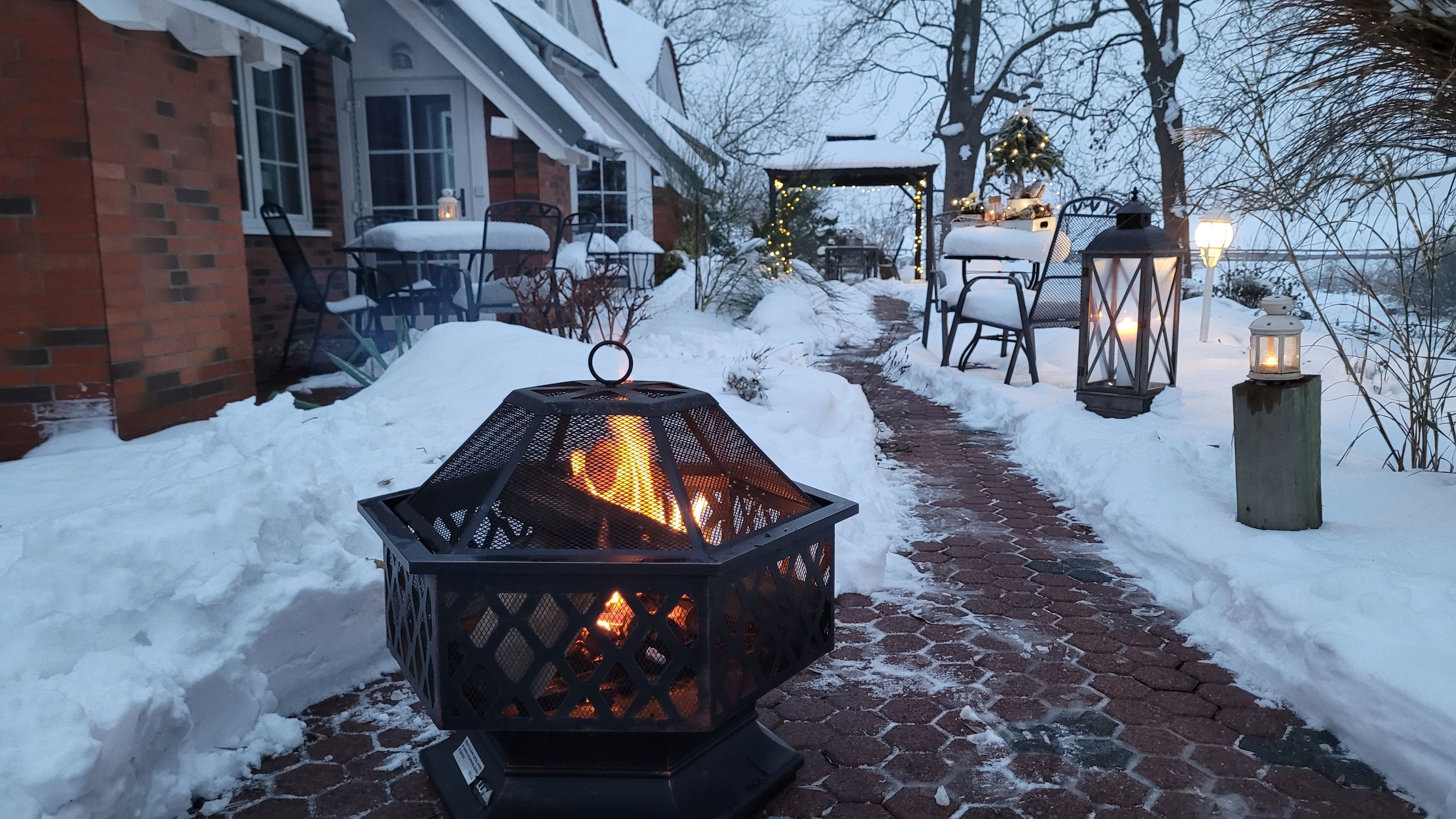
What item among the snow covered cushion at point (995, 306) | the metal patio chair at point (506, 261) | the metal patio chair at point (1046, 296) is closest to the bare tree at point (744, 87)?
the metal patio chair at point (506, 261)

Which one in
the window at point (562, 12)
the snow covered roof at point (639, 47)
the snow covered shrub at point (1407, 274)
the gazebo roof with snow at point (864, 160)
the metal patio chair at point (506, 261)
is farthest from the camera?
the snow covered roof at point (639, 47)

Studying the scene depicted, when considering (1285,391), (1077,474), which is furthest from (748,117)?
(1285,391)

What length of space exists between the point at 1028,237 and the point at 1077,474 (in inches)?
134

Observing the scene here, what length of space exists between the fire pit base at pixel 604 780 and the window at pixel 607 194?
11665 millimetres

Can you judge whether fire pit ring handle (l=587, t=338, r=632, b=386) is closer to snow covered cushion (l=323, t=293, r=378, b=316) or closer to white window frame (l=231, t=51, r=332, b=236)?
snow covered cushion (l=323, t=293, r=378, b=316)

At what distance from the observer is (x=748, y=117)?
19203 mm

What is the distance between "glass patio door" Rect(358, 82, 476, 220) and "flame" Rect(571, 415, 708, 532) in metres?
7.51

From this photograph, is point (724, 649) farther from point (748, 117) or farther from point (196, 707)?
point (748, 117)

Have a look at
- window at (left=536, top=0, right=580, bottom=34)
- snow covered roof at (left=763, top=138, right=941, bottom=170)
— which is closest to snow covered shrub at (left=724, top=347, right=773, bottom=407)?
window at (left=536, top=0, right=580, bottom=34)

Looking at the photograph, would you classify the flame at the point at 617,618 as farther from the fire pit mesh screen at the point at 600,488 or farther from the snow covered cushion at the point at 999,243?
the snow covered cushion at the point at 999,243

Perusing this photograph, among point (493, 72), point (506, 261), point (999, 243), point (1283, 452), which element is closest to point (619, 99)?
point (506, 261)

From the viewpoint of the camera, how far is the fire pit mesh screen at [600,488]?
186cm

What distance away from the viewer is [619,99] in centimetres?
1267

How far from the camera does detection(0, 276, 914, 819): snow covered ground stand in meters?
1.94
